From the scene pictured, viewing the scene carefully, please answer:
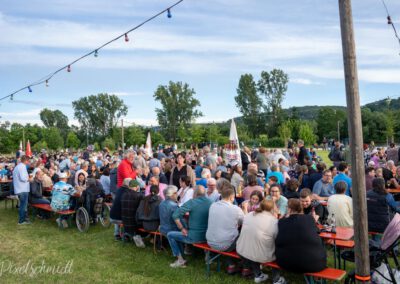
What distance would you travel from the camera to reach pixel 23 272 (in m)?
5.99

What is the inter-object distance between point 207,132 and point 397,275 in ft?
185

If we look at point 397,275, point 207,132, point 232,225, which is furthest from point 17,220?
point 207,132

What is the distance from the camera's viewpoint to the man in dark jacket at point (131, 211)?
6.98 metres

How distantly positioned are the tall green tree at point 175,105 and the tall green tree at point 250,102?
8.04 meters

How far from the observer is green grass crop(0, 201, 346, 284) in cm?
546

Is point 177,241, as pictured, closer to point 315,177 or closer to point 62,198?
Answer: point 315,177

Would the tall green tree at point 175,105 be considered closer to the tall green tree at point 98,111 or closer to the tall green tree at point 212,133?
the tall green tree at point 212,133

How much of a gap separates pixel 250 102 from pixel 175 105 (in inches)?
534

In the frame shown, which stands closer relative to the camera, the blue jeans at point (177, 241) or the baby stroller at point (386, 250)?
the baby stroller at point (386, 250)

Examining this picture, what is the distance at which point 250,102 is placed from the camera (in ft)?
229

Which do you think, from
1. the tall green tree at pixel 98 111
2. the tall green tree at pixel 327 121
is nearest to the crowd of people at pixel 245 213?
the tall green tree at pixel 327 121

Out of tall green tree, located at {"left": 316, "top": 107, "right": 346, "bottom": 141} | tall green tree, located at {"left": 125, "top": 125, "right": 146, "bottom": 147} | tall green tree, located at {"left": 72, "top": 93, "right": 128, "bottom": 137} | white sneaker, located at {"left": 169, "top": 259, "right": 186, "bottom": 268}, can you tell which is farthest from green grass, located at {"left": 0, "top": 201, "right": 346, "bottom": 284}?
tall green tree, located at {"left": 72, "top": 93, "right": 128, "bottom": 137}

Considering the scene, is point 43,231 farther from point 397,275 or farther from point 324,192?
point 397,275

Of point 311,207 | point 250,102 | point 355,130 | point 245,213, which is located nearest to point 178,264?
point 245,213
